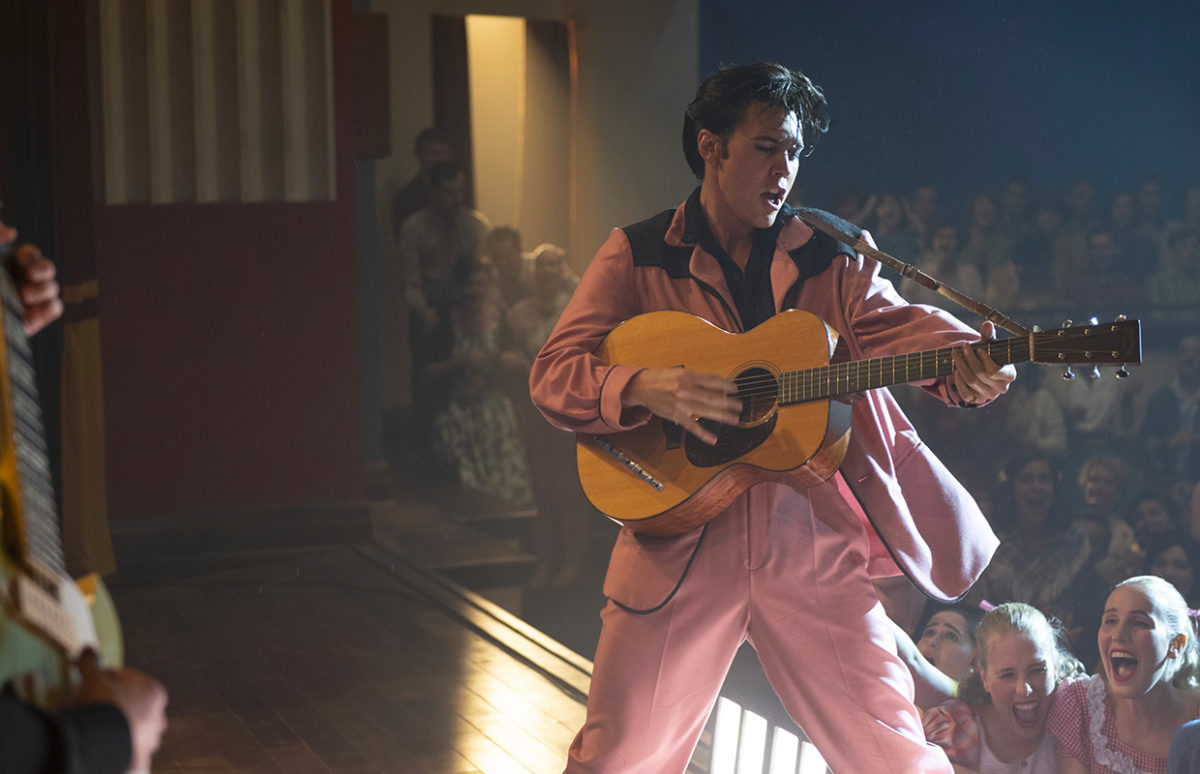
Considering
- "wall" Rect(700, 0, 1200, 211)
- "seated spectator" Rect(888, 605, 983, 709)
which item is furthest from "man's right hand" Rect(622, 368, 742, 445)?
"seated spectator" Rect(888, 605, 983, 709)

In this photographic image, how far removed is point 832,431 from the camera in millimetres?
2301

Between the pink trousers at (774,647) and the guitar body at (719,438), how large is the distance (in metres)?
0.10

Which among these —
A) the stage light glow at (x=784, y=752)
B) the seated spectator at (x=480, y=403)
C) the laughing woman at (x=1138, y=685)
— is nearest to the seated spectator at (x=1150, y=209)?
the laughing woman at (x=1138, y=685)

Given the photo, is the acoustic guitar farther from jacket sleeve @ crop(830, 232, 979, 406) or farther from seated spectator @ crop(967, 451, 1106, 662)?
seated spectator @ crop(967, 451, 1106, 662)

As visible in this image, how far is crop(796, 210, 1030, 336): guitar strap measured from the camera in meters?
2.22

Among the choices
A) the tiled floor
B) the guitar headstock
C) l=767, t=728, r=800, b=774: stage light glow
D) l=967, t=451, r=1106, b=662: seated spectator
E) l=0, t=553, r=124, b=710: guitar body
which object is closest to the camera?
l=0, t=553, r=124, b=710: guitar body

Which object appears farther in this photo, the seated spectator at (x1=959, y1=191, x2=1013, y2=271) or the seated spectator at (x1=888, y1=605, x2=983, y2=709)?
the seated spectator at (x1=888, y1=605, x2=983, y2=709)

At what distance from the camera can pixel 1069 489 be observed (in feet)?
9.02

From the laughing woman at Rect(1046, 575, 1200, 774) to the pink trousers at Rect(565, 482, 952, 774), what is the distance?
0.52m

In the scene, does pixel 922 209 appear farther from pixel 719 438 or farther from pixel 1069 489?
pixel 719 438

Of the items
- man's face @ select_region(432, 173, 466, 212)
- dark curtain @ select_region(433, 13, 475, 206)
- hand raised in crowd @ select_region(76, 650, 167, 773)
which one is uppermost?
dark curtain @ select_region(433, 13, 475, 206)

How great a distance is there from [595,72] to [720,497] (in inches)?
100.0

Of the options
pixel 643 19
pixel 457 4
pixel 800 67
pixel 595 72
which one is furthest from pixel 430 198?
pixel 800 67

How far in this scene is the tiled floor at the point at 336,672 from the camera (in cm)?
387
